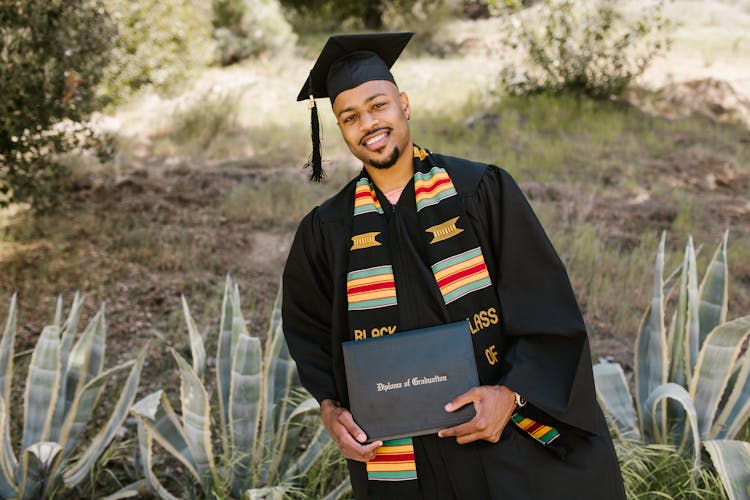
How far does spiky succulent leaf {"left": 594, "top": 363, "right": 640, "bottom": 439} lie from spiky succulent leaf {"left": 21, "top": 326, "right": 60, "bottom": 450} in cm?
232

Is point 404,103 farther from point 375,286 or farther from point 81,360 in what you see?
point 81,360

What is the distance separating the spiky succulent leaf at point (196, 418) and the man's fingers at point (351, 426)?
82 cm

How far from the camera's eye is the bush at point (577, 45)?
9.34 meters

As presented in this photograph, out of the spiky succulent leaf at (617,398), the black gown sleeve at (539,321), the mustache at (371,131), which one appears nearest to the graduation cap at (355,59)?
the mustache at (371,131)

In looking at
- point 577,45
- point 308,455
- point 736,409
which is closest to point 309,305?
point 308,455

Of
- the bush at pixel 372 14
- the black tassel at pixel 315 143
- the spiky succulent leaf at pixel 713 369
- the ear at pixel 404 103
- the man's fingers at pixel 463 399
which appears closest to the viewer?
the man's fingers at pixel 463 399

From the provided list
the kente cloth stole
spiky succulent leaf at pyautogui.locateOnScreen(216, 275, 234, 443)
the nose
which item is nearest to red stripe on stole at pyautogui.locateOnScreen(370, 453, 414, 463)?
the kente cloth stole

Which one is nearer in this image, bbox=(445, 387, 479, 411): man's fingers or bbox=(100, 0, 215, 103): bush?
bbox=(445, 387, 479, 411): man's fingers

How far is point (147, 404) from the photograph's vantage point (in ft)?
8.46

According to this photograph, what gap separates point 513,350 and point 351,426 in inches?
19.4

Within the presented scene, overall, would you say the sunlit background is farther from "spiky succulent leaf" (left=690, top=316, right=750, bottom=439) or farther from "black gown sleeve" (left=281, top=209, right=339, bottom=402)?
"black gown sleeve" (left=281, top=209, right=339, bottom=402)

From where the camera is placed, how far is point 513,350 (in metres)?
2.02

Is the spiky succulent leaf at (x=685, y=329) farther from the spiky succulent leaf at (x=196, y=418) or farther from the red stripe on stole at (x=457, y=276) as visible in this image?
the spiky succulent leaf at (x=196, y=418)

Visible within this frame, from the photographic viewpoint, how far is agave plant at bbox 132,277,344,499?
2.83 meters
